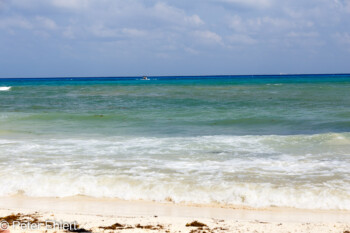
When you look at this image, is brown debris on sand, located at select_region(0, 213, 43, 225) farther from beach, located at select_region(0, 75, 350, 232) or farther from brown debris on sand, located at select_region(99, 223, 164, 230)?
brown debris on sand, located at select_region(99, 223, 164, 230)

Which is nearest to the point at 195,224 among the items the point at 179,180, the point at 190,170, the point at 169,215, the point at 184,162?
the point at 169,215

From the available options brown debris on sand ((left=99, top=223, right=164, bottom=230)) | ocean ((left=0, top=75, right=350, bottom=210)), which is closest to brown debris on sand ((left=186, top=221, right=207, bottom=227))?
brown debris on sand ((left=99, top=223, right=164, bottom=230))

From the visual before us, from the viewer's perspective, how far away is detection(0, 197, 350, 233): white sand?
5.12 meters

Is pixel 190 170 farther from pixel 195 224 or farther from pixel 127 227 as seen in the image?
pixel 127 227

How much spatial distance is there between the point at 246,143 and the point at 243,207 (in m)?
5.12

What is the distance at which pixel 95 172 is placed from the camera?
795 centimetres

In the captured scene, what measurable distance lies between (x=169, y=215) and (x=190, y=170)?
2.23 m

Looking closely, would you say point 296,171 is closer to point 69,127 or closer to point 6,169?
point 6,169

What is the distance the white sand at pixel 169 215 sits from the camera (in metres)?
5.12

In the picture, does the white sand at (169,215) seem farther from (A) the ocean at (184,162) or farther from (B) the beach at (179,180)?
(A) the ocean at (184,162)

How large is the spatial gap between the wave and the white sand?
29cm

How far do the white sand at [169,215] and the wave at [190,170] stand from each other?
0.29 m

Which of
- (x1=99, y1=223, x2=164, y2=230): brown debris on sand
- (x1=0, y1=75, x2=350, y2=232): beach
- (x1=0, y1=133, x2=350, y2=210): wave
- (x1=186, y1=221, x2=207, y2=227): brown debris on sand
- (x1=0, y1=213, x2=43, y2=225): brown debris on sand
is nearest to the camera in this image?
(x1=99, y1=223, x2=164, y2=230): brown debris on sand

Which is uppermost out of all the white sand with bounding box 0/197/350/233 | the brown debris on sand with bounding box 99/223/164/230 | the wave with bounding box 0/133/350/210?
the wave with bounding box 0/133/350/210
